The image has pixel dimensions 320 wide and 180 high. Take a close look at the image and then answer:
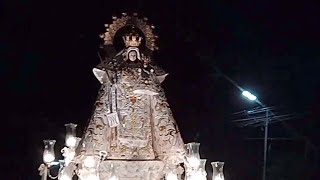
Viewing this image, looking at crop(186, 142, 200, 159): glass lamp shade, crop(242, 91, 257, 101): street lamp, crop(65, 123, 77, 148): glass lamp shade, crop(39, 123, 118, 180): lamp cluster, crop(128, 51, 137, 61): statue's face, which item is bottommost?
crop(39, 123, 118, 180): lamp cluster

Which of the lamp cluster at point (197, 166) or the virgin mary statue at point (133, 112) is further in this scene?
the virgin mary statue at point (133, 112)

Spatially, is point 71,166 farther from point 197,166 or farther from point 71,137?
point 197,166

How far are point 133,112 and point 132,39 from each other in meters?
0.45

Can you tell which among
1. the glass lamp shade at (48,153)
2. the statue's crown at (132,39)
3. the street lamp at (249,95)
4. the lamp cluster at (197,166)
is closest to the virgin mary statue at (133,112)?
the statue's crown at (132,39)

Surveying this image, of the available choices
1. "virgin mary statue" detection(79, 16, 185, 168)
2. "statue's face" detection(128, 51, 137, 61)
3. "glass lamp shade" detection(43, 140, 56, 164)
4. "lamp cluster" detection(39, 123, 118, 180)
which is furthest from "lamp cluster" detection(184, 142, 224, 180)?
"glass lamp shade" detection(43, 140, 56, 164)

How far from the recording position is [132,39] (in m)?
4.05

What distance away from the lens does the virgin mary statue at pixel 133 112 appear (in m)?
3.96

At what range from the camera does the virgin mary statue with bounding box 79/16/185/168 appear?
3961 millimetres

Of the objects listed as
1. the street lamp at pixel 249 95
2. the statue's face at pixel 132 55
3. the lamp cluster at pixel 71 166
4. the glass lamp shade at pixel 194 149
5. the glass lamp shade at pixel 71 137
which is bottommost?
the lamp cluster at pixel 71 166

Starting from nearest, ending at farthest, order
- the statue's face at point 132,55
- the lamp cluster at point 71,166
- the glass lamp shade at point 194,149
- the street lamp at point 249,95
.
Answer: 1. the lamp cluster at point 71,166
2. the glass lamp shade at point 194,149
3. the statue's face at point 132,55
4. the street lamp at point 249,95

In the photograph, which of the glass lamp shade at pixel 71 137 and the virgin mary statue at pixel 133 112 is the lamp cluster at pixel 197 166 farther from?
the glass lamp shade at pixel 71 137

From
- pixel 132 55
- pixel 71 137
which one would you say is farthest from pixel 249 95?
pixel 71 137

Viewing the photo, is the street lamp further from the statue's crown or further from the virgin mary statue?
the statue's crown

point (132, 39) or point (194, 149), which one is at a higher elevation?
point (132, 39)
